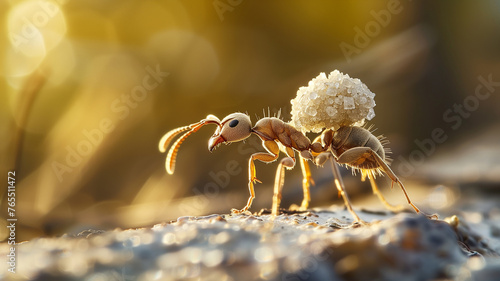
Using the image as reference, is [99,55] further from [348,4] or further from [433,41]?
[433,41]

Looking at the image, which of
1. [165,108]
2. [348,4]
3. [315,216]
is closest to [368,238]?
[315,216]

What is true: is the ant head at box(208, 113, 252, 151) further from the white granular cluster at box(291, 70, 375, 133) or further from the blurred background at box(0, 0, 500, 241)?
the blurred background at box(0, 0, 500, 241)

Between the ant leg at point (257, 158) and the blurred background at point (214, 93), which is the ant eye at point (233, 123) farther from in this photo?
the blurred background at point (214, 93)

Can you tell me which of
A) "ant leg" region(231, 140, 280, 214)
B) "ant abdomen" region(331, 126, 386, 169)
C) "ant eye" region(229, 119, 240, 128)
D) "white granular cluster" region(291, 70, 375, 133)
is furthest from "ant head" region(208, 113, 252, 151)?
"ant abdomen" region(331, 126, 386, 169)

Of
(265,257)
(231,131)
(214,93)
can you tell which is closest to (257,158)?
(231,131)

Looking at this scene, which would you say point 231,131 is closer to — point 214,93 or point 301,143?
point 301,143

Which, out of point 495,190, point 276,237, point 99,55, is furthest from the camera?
point 99,55
